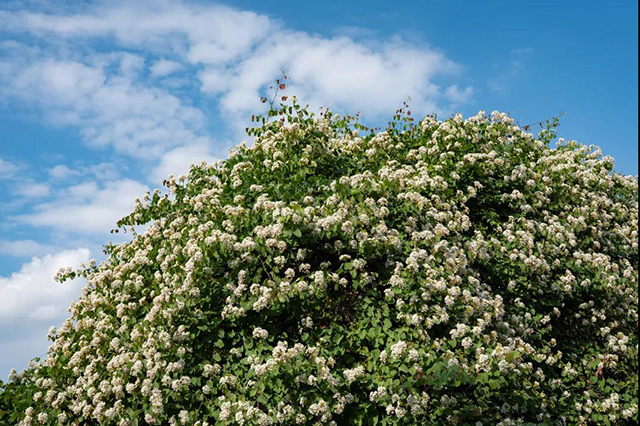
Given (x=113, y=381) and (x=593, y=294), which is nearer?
(x=113, y=381)

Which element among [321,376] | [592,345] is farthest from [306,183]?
[592,345]

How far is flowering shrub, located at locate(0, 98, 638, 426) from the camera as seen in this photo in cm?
649

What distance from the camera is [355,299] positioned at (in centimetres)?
730

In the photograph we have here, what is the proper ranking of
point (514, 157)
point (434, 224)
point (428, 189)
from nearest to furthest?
point (434, 224)
point (428, 189)
point (514, 157)

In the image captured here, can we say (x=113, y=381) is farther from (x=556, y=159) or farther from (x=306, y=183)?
(x=556, y=159)

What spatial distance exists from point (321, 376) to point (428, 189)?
11.6 ft

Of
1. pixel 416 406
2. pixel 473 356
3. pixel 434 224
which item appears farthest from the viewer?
pixel 434 224

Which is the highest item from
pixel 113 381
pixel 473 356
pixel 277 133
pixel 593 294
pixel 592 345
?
pixel 277 133

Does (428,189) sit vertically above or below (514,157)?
below

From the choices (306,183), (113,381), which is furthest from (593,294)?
(113,381)

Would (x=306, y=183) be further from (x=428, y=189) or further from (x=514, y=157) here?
(x=514, y=157)

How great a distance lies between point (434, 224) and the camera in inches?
322

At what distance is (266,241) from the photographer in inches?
274

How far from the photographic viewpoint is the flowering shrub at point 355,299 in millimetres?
6492
